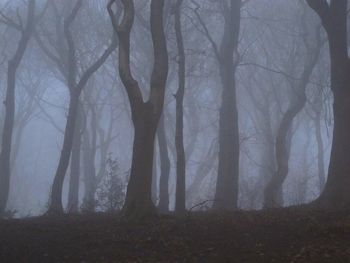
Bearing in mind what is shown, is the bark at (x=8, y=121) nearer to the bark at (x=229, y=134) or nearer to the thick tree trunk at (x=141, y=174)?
the bark at (x=229, y=134)

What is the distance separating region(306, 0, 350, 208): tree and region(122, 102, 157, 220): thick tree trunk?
419cm

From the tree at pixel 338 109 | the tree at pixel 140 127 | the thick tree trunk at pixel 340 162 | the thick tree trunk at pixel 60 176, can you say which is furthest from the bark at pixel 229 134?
the tree at pixel 140 127

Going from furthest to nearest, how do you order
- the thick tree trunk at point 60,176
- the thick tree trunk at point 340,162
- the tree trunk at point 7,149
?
the tree trunk at point 7,149 < the thick tree trunk at point 60,176 < the thick tree trunk at point 340,162

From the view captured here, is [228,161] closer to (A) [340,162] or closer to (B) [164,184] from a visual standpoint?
(B) [164,184]

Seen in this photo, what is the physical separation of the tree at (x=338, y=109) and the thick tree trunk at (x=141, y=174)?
4.19 meters

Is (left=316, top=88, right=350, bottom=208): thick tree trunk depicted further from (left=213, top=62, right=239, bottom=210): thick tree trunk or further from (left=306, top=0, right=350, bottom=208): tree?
(left=213, top=62, right=239, bottom=210): thick tree trunk

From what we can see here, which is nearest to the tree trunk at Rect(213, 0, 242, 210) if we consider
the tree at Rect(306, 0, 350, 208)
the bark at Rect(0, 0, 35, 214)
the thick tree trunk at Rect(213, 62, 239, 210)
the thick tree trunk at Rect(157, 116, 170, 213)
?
the thick tree trunk at Rect(213, 62, 239, 210)

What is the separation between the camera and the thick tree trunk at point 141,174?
10227mm

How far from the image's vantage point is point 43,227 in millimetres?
10391

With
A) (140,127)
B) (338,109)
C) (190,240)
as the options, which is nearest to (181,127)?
(140,127)

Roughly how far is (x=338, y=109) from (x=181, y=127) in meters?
3.79

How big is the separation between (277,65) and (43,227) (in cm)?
1863

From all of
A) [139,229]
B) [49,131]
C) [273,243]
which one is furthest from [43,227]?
[49,131]

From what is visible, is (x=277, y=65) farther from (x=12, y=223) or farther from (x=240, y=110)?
(x=12, y=223)
